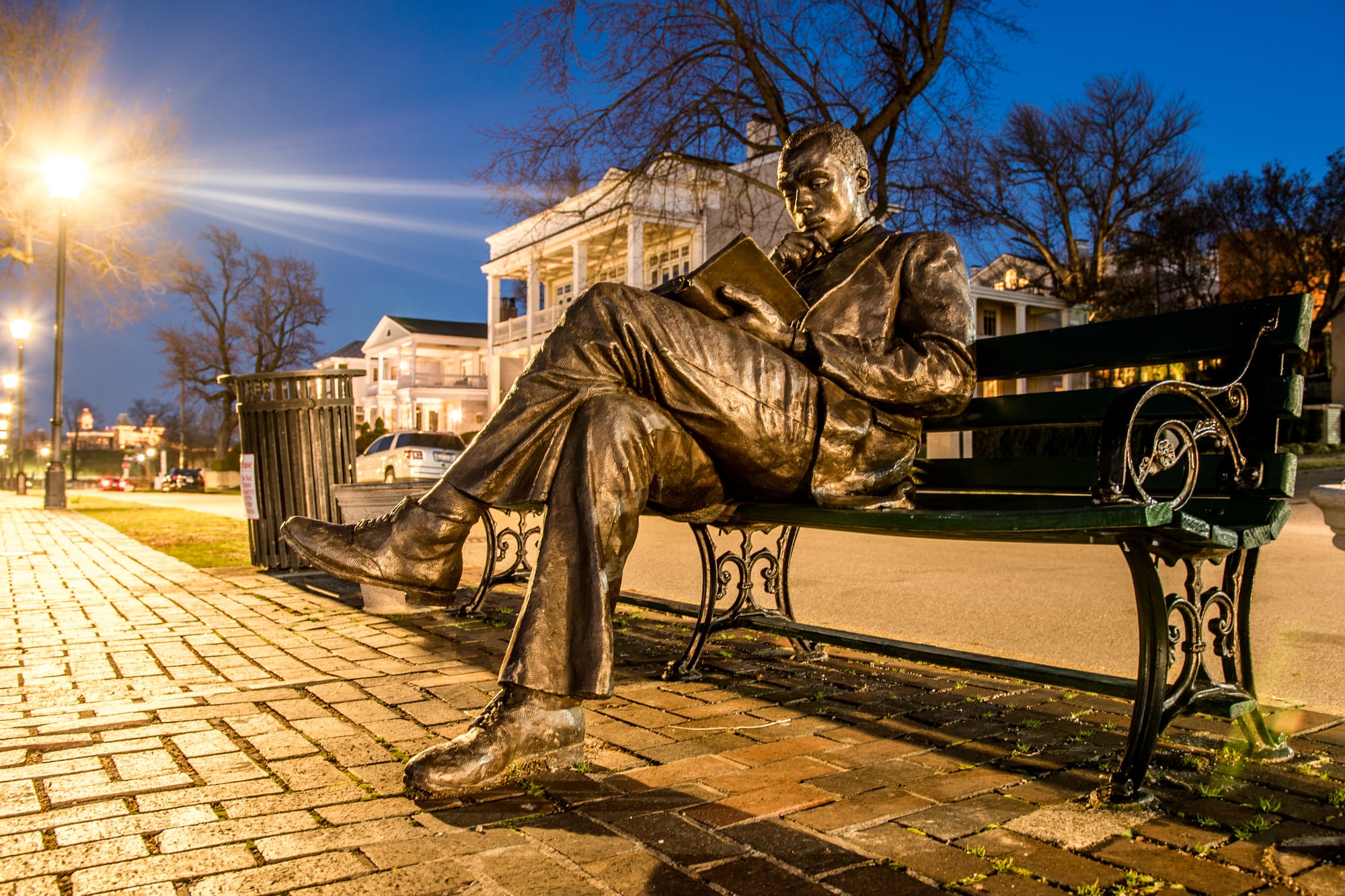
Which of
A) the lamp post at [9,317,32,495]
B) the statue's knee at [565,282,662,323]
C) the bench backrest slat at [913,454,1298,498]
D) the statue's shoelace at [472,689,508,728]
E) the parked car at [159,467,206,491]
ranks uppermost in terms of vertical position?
the lamp post at [9,317,32,495]

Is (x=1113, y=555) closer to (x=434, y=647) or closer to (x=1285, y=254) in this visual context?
(x=434, y=647)

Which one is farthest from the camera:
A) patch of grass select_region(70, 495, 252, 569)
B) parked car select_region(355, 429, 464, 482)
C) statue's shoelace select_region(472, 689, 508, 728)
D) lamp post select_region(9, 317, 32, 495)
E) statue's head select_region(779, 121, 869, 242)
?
lamp post select_region(9, 317, 32, 495)

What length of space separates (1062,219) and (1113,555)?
30534 millimetres

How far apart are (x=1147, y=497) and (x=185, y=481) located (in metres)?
49.4

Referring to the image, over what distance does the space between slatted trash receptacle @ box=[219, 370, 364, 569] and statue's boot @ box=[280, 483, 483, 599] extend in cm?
433

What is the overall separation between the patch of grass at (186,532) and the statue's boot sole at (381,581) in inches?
212

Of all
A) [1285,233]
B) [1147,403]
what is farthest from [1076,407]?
[1285,233]

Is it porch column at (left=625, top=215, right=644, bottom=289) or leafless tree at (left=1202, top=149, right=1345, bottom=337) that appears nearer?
leafless tree at (left=1202, top=149, right=1345, bottom=337)

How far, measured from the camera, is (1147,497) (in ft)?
6.71

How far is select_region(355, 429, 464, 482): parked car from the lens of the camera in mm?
21734

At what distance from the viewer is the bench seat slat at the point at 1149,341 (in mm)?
2461

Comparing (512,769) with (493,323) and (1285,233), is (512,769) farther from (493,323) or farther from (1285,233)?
(493,323)

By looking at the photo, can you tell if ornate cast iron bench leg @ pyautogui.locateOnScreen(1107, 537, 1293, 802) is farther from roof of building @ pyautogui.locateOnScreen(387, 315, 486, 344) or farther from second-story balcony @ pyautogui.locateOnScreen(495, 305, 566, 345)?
roof of building @ pyautogui.locateOnScreen(387, 315, 486, 344)

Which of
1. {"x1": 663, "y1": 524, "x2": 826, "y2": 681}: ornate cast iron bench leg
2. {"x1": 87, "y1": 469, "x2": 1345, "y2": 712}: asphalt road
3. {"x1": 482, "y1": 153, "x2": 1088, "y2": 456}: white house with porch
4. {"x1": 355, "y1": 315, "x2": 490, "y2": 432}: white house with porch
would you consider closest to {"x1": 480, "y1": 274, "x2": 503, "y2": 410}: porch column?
{"x1": 482, "y1": 153, "x2": 1088, "y2": 456}: white house with porch
